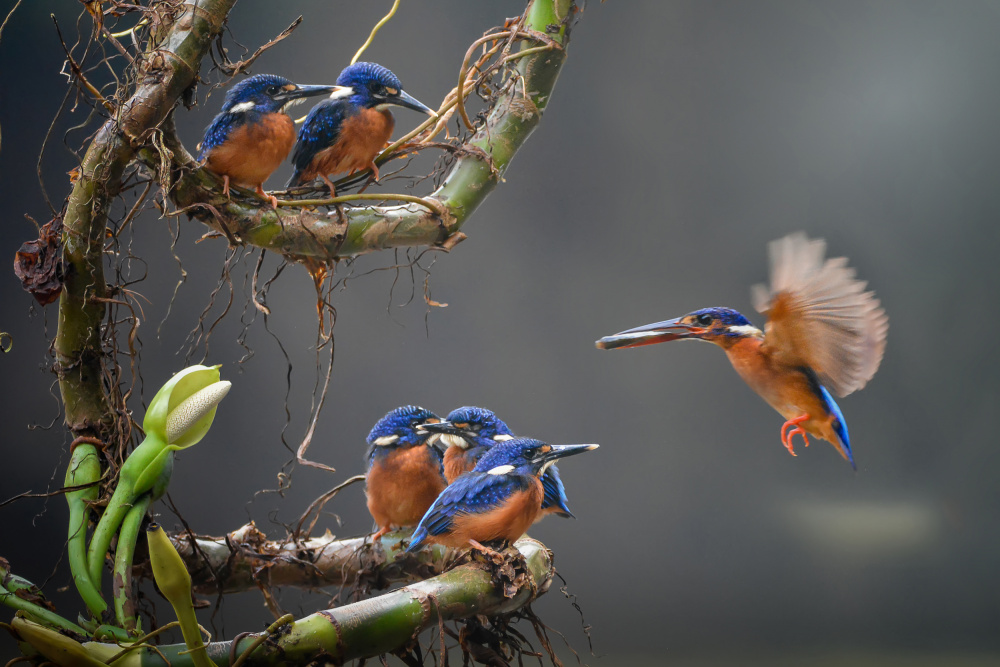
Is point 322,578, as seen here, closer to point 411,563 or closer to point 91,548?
point 411,563

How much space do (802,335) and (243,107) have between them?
2.92 ft

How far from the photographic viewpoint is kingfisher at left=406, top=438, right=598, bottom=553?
1092 millimetres

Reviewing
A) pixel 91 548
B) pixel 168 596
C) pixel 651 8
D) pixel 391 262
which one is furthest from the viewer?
pixel 391 262

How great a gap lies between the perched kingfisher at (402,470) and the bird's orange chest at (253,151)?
0.45 metres

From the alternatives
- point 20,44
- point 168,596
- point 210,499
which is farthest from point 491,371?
point 20,44

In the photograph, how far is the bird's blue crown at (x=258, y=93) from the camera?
1.08 metres

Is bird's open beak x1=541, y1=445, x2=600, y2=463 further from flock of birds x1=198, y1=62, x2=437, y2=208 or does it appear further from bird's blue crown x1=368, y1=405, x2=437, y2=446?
flock of birds x1=198, y1=62, x2=437, y2=208

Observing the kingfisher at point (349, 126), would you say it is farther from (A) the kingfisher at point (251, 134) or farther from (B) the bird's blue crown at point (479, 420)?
(B) the bird's blue crown at point (479, 420)

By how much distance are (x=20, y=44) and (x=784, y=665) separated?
2064 mm

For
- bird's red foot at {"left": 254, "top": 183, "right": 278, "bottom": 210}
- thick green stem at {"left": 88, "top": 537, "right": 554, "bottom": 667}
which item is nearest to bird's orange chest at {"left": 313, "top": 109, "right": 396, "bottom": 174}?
bird's red foot at {"left": 254, "top": 183, "right": 278, "bottom": 210}

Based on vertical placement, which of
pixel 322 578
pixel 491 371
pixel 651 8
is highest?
pixel 651 8

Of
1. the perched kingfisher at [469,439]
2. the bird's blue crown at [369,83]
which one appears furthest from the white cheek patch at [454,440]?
the bird's blue crown at [369,83]

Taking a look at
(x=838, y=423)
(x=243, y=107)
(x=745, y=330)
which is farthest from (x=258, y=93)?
(x=838, y=423)

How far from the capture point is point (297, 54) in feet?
5.71
